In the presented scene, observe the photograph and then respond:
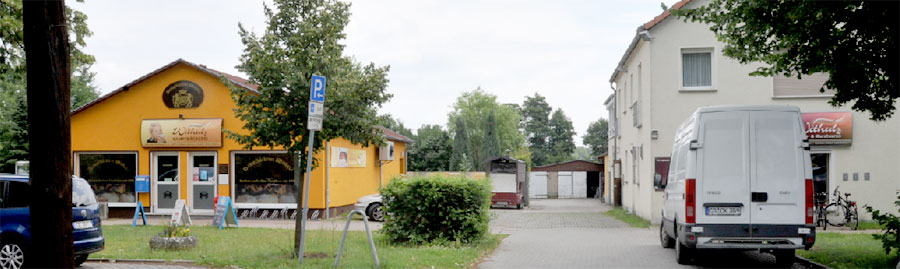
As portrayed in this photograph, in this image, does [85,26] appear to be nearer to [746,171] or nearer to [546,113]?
[746,171]

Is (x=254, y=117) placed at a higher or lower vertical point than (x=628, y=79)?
lower

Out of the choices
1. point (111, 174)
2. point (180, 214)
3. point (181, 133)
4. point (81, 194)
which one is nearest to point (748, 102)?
point (180, 214)

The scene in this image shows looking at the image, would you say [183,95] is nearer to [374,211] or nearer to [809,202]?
[374,211]

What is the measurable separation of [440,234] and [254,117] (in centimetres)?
430

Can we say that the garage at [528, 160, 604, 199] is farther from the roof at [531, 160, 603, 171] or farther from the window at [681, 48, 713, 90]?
the window at [681, 48, 713, 90]

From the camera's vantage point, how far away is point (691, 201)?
10859 mm

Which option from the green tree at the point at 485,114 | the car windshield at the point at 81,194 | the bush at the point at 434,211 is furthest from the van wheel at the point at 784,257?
the green tree at the point at 485,114

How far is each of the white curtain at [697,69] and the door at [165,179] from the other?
15180 mm

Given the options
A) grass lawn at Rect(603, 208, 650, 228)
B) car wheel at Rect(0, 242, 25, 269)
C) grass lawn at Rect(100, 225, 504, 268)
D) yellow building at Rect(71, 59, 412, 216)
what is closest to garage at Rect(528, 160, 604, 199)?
grass lawn at Rect(603, 208, 650, 228)

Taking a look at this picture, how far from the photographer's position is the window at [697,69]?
21.1 metres

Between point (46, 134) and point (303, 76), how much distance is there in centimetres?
569

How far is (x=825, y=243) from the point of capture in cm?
1455

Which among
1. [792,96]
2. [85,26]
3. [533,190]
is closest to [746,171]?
[792,96]

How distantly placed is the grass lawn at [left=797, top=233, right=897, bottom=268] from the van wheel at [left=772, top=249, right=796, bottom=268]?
1.26 ft
